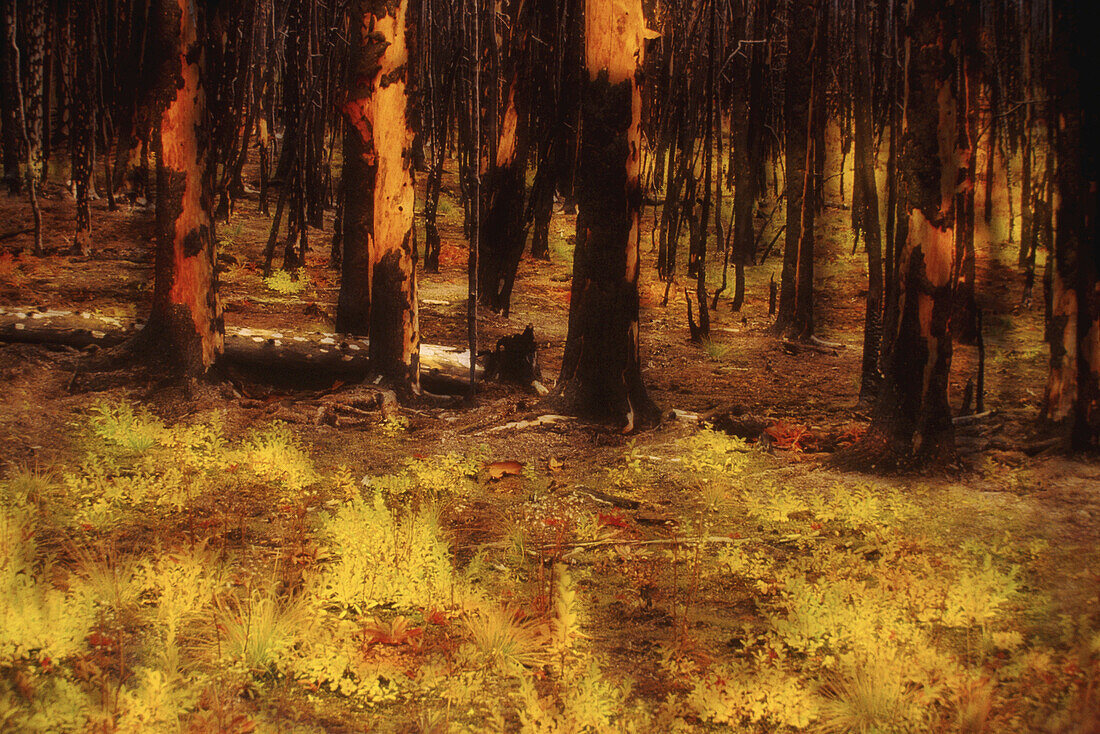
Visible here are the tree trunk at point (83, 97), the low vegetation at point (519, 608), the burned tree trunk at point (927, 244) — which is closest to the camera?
the low vegetation at point (519, 608)

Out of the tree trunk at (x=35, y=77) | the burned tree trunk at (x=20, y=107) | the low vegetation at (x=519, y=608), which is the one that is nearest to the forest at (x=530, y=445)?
the low vegetation at (x=519, y=608)

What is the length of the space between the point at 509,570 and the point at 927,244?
2.95 metres

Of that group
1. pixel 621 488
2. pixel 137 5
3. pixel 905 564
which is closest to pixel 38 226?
pixel 137 5

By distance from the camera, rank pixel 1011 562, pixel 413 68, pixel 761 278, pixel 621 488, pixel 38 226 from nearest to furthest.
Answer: pixel 1011 562
pixel 621 488
pixel 413 68
pixel 38 226
pixel 761 278

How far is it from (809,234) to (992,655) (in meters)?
6.29

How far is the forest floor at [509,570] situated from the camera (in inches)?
106

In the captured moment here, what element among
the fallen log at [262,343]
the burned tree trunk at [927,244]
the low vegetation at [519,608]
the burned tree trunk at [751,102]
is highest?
the burned tree trunk at [751,102]

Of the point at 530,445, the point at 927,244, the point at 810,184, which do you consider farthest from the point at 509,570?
the point at 810,184

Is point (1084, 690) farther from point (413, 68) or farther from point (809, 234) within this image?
point (809, 234)

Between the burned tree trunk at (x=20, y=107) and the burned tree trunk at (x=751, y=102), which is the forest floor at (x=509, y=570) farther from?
the burned tree trunk at (x=751, y=102)

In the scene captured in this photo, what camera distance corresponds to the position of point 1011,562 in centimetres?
354

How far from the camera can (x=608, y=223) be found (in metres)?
5.38

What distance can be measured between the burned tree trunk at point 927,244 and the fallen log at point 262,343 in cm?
345

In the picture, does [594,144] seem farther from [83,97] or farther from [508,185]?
[83,97]
